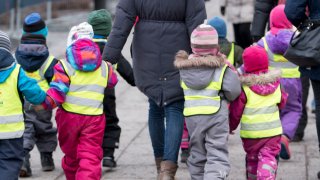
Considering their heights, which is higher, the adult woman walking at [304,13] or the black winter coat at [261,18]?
the adult woman walking at [304,13]

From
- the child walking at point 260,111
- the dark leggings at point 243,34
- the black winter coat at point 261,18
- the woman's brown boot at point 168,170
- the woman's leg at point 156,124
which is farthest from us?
the dark leggings at point 243,34

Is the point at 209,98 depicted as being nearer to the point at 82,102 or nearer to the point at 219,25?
the point at 82,102

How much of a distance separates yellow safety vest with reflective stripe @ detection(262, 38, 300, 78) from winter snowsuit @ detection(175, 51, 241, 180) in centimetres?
145

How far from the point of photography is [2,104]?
646 cm

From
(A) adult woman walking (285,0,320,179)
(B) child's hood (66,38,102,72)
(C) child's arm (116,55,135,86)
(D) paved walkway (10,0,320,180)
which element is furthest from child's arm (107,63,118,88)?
(A) adult woman walking (285,0,320,179)

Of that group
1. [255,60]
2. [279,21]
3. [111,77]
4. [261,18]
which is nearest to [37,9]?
[261,18]

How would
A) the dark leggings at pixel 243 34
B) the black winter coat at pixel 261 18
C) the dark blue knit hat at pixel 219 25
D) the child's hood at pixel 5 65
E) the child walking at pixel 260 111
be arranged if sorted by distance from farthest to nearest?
1. the dark leggings at pixel 243 34
2. the black winter coat at pixel 261 18
3. the dark blue knit hat at pixel 219 25
4. the child walking at pixel 260 111
5. the child's hood at pixel 5 65

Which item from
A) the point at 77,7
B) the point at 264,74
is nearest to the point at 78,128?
the point at 264,74

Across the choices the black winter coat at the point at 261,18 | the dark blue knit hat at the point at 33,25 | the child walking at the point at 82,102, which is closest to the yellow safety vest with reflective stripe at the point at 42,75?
the dark blue knit hat at the point at 33,25

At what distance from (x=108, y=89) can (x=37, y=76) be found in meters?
0.64

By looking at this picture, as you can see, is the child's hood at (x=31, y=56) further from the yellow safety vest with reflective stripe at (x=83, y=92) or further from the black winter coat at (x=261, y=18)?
the black winter coat at (x=261, y=18)

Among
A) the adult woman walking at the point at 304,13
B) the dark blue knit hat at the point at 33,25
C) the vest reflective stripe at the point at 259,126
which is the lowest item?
the vest reflective stripe at the point at 259,126

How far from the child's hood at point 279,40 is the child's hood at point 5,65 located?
257 centimetres

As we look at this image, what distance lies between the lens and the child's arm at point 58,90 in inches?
269
